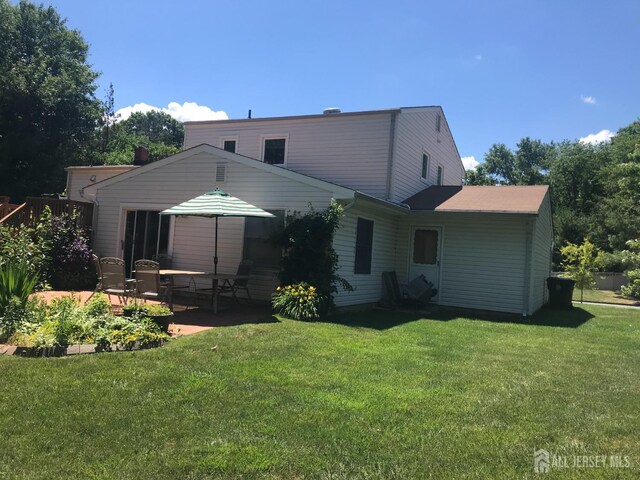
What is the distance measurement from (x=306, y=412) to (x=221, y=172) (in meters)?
8.78

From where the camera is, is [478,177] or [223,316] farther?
[478,177]

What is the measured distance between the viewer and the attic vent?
1197cm

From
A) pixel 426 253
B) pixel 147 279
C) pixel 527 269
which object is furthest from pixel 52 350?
pixel 527 269

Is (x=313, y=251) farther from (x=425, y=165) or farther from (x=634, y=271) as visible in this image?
(x=634, y=271)

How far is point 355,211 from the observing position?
456 inches

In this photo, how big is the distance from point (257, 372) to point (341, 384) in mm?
954

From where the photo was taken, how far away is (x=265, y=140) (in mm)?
16188

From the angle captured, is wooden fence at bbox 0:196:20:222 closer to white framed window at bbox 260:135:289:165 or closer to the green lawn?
white framed window at bbox 260:135:289:165

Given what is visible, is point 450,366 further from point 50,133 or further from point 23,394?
point 50,133

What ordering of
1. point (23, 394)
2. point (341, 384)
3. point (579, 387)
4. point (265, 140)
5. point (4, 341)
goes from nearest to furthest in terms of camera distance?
point (23, 394) → point (341, 384) → point (579, 387) → point (4, 341) → point (265, 140)

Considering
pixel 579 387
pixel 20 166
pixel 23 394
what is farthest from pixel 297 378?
pixel 20 166

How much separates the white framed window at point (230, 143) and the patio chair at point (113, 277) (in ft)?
28.0

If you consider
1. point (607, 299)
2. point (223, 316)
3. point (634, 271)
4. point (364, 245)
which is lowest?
point (607, 299)

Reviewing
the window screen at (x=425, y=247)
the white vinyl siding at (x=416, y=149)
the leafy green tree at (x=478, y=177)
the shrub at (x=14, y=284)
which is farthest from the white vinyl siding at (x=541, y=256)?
the leafy green tree at (x=478, y=177)
